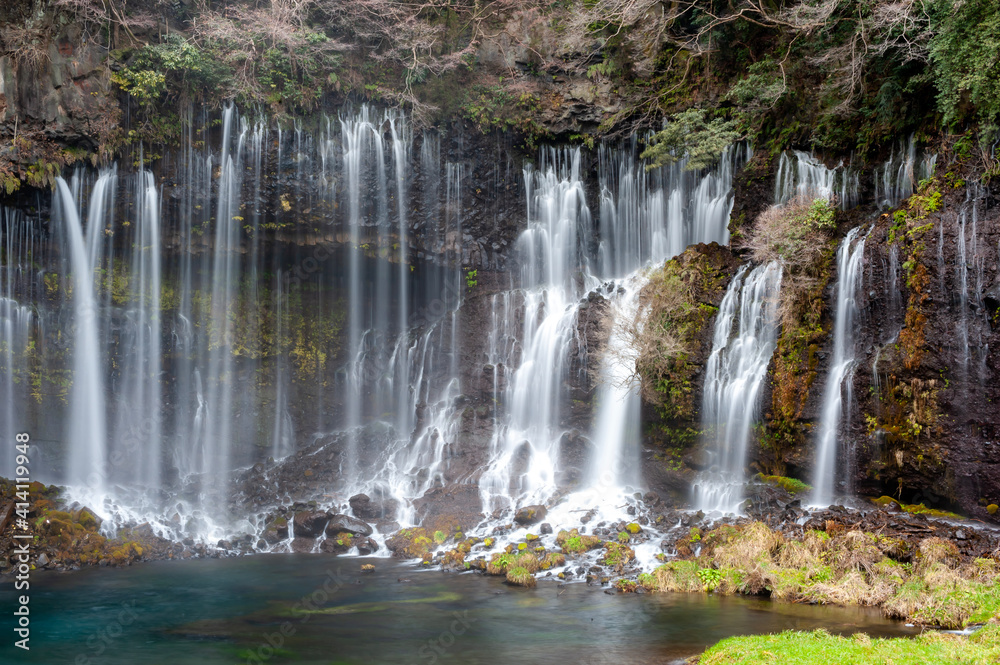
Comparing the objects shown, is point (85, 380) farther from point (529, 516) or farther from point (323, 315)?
point (529, 516)

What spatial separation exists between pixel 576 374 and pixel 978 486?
10487mm

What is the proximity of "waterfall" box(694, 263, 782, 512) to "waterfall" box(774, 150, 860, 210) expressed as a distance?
2.65m

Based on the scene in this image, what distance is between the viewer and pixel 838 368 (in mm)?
15359


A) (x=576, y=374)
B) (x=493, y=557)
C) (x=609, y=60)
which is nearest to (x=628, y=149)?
(x=609, y=60)

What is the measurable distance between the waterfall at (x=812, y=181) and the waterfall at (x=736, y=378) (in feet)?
8.70

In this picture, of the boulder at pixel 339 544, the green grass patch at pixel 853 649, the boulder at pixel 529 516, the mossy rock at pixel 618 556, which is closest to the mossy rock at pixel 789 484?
the mossy rock at pixel 618 556

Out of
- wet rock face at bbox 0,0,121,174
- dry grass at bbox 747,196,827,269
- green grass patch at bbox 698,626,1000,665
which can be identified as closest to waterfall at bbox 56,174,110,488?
wet rock face at bbox 0,0,121,174

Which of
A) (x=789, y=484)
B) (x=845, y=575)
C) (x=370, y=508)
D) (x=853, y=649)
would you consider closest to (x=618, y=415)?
(x=789, y=484)

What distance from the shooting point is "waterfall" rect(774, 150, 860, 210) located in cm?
1783

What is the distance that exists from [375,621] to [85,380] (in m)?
15.9

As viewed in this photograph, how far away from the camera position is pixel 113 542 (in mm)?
18047

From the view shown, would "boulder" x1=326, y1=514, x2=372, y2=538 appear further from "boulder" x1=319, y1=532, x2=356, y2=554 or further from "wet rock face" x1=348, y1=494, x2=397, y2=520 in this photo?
"wet rock face" x1=348, y1=494, x2=397, y2=520

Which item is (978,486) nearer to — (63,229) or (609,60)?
(609,60)

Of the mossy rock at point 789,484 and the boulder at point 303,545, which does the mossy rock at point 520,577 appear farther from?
the boulder at point 303,545
